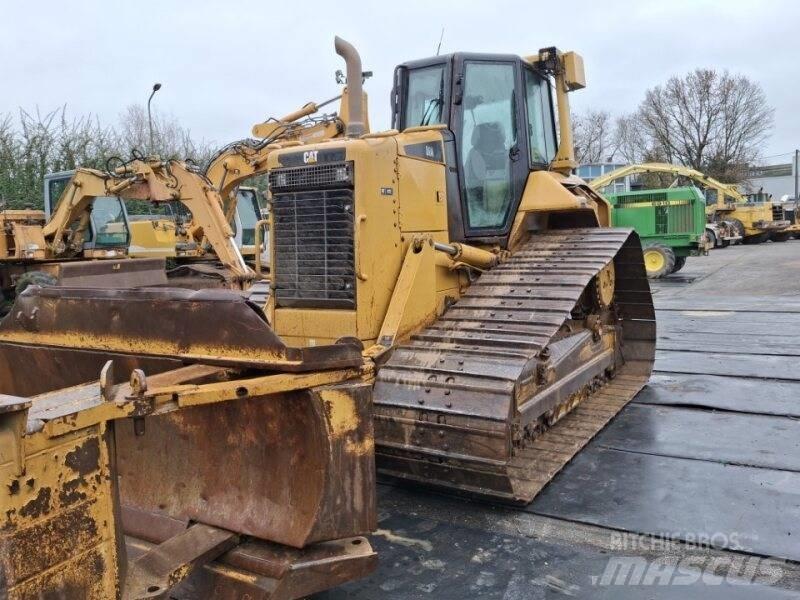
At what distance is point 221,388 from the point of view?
2.38 meters

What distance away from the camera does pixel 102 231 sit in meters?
11.4

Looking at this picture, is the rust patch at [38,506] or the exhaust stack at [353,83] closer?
the rust patch at [38,506]

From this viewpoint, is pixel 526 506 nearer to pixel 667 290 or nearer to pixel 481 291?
pixel 481 291

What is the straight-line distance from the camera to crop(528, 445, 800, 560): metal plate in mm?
3314

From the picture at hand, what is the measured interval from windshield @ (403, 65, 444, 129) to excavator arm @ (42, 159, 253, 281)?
5211mm

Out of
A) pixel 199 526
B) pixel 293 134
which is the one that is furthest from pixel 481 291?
pixel 293 134

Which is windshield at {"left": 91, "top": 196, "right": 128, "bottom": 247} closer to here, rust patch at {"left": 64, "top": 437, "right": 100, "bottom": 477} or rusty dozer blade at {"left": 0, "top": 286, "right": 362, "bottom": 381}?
rusty dozer blade at {"left": 0, "top": 286, "right": 362, "bottom": 381}

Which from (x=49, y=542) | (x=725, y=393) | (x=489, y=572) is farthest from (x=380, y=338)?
(x=725, y=393)

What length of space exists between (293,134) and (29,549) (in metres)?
7.07

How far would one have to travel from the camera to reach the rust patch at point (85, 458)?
1994 millimetres

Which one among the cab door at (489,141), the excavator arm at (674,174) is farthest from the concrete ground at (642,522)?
the excavator arm at (674,174)

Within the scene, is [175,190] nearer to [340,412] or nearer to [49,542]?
[340,412]

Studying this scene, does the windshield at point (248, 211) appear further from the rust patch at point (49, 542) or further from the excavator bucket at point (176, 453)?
the rust patch at point (49, 542)

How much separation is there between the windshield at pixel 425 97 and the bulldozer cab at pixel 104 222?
7.69 meters
